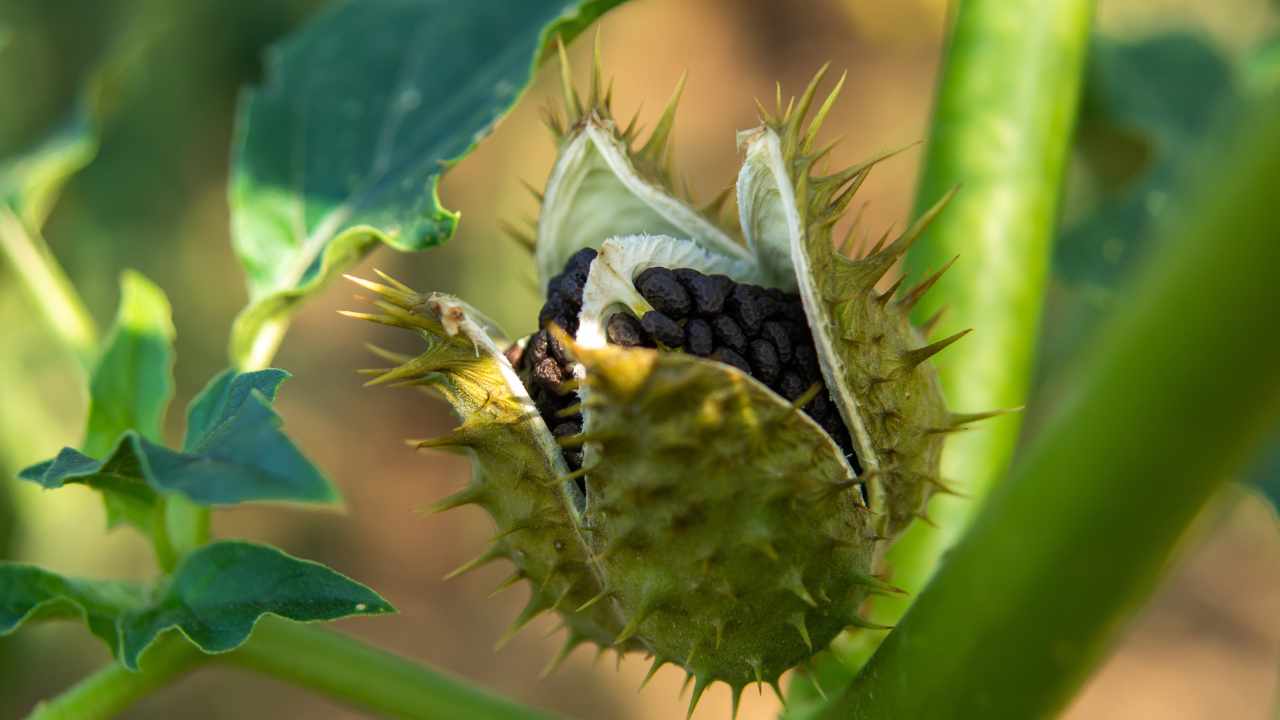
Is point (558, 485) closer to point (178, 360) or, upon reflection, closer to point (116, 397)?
point (116, 397)

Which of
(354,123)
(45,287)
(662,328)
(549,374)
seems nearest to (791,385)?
(662,328)

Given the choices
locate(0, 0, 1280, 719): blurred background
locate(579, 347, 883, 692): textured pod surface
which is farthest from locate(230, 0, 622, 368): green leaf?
locate(0, 0, 1280, 719): blurred background

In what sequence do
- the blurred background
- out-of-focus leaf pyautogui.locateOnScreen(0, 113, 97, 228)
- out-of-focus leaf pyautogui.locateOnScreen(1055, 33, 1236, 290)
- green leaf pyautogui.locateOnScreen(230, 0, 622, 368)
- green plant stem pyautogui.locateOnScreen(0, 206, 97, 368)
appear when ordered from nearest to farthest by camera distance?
1. green leaf pyautogui.locateOnScreen(230, 0, 622, 368)
2. green plant stem pyautogui.locateOnScreen(0, 206, 97, 368)
3. out-of-focus leaf pyautogui.locateOnScreen(0, 113, 97, 228)
4. out-of-focus leaf pyautogui.locateOnScreen(1055, 33, 1236, 290)
5. the blurred background

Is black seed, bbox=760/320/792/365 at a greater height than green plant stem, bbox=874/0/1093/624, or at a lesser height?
lesser

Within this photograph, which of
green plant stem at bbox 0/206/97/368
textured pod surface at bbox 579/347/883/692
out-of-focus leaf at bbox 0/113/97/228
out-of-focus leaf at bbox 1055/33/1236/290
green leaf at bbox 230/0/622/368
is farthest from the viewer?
out-of-focus leaf at bbox 1055/33/1236/290

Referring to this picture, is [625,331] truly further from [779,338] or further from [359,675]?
[359,675]

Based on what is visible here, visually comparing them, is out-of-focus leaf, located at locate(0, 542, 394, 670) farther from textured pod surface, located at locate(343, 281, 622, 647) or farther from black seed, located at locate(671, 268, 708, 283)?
black seed, located at locate(671, 268, 708, 283)

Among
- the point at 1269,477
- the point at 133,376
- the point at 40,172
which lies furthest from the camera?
the point at 40,172
